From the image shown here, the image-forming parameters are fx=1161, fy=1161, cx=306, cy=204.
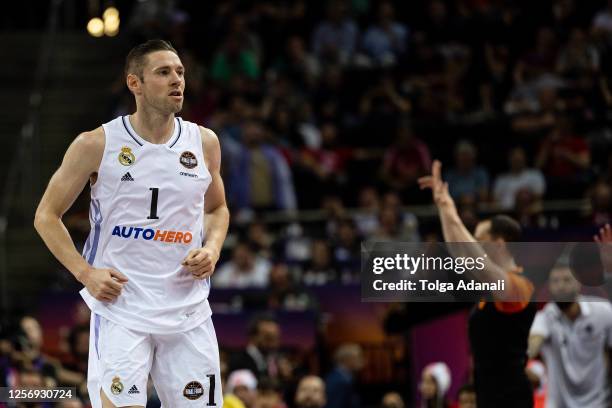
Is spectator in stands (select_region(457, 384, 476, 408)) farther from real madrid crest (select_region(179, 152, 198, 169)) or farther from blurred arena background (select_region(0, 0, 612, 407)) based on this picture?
real madrid crest (select_region(179, 152, 198, 169))

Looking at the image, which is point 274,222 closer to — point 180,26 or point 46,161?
point 46,161

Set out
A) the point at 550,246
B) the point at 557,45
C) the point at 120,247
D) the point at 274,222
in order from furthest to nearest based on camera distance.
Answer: the point at 557,45
the point at 274,222
the point at 550,246
the point at 120,247

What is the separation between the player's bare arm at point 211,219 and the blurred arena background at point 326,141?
160 inches

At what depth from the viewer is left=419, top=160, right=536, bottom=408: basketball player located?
295 inches

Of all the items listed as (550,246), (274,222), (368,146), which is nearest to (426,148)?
(368,146)

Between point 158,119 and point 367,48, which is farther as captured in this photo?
point 367,48

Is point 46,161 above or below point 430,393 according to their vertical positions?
above

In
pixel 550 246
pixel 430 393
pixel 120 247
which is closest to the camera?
pixel 120 247

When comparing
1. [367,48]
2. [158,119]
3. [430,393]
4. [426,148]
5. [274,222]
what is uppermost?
[367,48]

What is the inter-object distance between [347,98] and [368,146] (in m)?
1.03

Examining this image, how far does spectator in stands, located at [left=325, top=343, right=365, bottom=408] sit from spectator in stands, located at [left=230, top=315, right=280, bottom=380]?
57 cm

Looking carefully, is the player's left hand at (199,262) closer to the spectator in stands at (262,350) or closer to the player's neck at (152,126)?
the player's neck at (152,126)

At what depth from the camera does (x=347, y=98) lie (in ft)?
55.6

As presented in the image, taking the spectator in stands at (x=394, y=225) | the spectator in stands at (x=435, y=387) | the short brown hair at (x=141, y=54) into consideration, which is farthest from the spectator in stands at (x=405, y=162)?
the short brown hair at (x=141, y=54)
